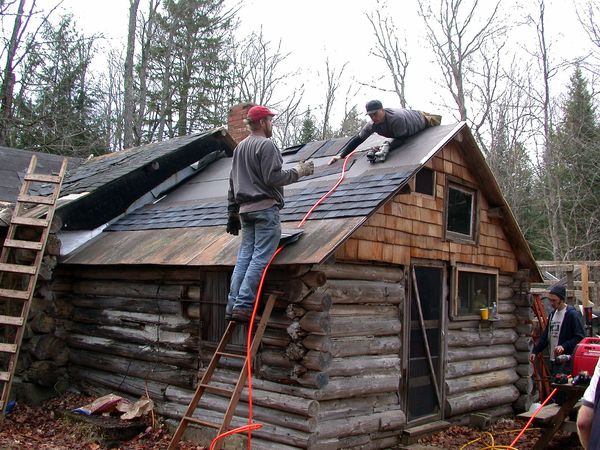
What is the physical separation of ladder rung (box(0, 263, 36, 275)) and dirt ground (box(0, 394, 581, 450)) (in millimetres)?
1933

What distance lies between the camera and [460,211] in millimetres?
9633

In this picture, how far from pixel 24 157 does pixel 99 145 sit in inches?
342

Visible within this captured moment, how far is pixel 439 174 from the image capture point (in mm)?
9039

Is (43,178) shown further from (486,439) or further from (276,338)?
(486,439)

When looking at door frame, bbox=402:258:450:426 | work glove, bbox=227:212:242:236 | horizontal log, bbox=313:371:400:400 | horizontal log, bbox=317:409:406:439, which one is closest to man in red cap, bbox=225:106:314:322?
work glove, bbox=227:212:242:236

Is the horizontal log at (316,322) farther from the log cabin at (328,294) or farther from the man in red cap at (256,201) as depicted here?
the man in red cap at (256,201)

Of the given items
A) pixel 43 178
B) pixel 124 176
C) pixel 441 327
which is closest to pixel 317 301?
pixel 441 327

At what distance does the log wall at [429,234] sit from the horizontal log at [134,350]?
8.91 feet

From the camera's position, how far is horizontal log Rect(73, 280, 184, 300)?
27.9ft

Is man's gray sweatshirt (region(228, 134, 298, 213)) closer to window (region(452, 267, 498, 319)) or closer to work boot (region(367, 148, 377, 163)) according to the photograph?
work boot (region(367, 148, 377, 163))

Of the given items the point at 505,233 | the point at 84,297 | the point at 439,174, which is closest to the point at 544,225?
the point at 505,233

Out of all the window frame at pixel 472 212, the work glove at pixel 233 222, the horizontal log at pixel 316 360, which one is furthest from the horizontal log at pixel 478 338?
the work glove at pixel 233 222

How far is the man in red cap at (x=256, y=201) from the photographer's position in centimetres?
629

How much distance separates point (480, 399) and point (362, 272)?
3.71 m
